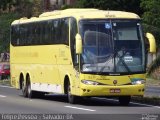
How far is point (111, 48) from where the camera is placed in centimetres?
2420

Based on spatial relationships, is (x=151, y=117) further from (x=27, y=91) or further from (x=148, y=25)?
(x=148, y=25)

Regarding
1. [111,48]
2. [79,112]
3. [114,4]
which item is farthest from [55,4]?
[79,112]

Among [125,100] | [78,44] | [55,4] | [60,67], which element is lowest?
[125,100]

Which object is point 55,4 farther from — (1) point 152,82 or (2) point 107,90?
(2) point 107,90

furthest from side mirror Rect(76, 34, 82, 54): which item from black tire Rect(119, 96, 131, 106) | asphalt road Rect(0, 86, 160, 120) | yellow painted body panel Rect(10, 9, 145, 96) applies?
black tire Rect(119, 96, 131, 106)

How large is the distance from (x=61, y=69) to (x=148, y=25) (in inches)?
1185

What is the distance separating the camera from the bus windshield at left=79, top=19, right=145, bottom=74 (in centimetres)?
2412

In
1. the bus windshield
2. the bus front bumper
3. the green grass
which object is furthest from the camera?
the green grass

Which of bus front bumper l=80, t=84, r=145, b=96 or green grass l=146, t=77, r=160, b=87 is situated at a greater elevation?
bus front bumper l=80, t=84, r=145, b=96

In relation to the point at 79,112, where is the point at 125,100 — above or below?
below

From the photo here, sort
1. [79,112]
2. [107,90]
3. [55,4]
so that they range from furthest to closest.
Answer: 1. [55,4]
2. [107,90]
3. [79,112]

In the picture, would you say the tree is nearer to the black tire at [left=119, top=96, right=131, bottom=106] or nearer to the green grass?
the green grass

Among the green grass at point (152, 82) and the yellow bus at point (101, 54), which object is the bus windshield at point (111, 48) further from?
the green grass at point (152, 82)

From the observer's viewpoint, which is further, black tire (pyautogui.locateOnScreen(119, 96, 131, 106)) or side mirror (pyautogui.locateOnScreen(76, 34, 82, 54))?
black tire (pyautogui.locateOnScreen(119, 96, 131, 106))
